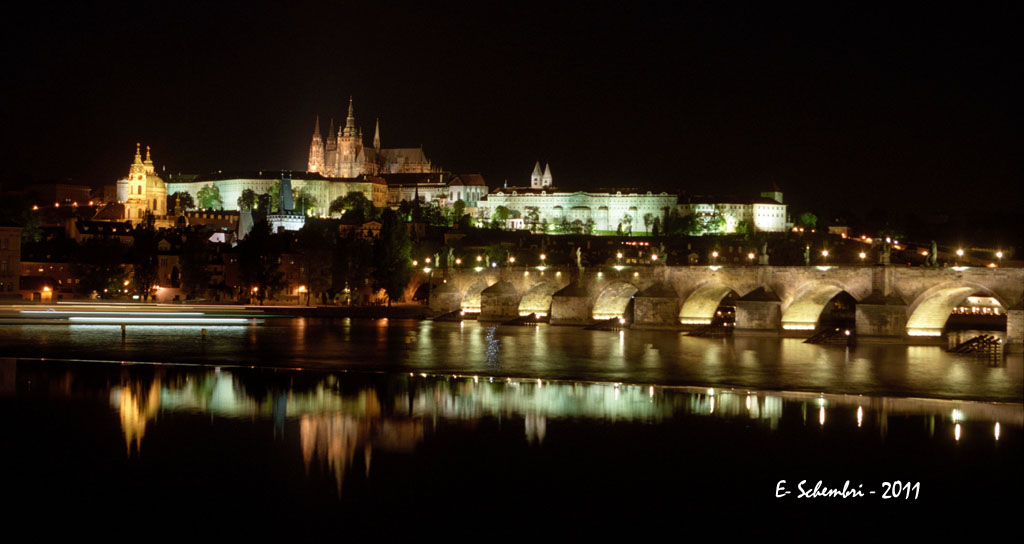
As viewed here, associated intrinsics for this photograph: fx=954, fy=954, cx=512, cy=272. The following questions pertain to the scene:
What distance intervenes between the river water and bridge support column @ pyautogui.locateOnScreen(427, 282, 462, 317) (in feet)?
89.1

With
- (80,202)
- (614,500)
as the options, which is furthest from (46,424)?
(80,202)

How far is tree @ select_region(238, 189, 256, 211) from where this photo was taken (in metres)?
140

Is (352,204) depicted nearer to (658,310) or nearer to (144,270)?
(144,270)

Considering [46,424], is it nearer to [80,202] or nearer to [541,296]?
[541,296]

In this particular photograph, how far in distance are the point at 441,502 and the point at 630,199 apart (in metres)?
139

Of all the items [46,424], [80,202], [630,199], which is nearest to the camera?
[46,424]

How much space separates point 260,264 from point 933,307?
1637 inches

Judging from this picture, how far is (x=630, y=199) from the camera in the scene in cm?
15125

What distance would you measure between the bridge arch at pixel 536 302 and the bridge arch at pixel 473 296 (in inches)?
155

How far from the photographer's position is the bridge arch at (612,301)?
51156 mm

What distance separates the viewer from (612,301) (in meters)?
52.3

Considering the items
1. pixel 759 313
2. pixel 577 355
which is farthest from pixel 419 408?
pixel 759 313

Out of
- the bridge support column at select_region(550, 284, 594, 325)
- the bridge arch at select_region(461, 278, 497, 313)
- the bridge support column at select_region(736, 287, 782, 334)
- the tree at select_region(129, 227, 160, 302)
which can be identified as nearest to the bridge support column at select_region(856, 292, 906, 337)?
the bridge support column at select_region(736, 287, 782, 334)

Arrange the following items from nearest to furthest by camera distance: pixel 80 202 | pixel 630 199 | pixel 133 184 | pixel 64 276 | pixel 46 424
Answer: pixel 46 424 < pixel 64 276 < pixel 133 184 < pixel 80 202 < pixel 630 199
